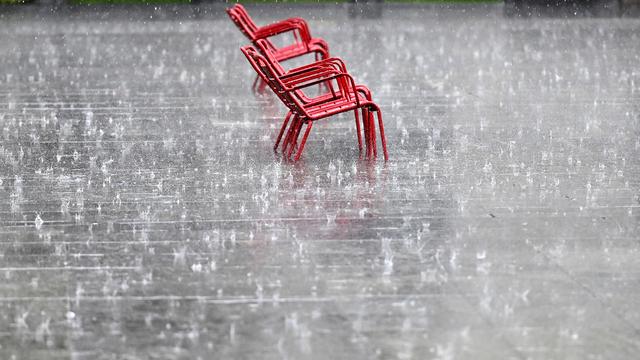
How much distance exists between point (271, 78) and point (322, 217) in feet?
5.92

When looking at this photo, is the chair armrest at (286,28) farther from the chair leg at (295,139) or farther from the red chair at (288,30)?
the chair leg at (295,139)

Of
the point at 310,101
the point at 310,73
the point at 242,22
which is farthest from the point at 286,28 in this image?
the point at 310,73

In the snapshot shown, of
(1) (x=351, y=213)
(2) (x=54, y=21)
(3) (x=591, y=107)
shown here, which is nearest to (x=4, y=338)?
(1) (x=351, y=213)

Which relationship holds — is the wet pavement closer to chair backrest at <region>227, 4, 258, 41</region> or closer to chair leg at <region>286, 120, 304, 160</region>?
chair leg at <region>286, 120, 304, 160</region>

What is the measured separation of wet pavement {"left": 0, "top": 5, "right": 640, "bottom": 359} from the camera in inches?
197

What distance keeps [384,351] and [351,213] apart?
7.31ft

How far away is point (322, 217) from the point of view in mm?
6859

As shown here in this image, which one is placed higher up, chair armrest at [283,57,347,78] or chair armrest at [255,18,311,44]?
chair armrest at [255,18,311,44]

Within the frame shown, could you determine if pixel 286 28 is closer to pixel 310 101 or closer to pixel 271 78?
pixel 310 101

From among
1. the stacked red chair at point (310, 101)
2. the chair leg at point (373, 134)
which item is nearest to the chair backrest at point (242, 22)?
the stacked red chair at point (310, 101)

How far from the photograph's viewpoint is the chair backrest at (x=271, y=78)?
26.8ft

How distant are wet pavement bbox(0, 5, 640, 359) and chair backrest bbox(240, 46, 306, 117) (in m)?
0.38

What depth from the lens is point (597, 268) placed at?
5.87 m

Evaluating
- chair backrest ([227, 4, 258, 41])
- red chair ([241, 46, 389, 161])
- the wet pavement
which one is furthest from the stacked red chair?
chair backrest ([227, 4, 258, 41])
